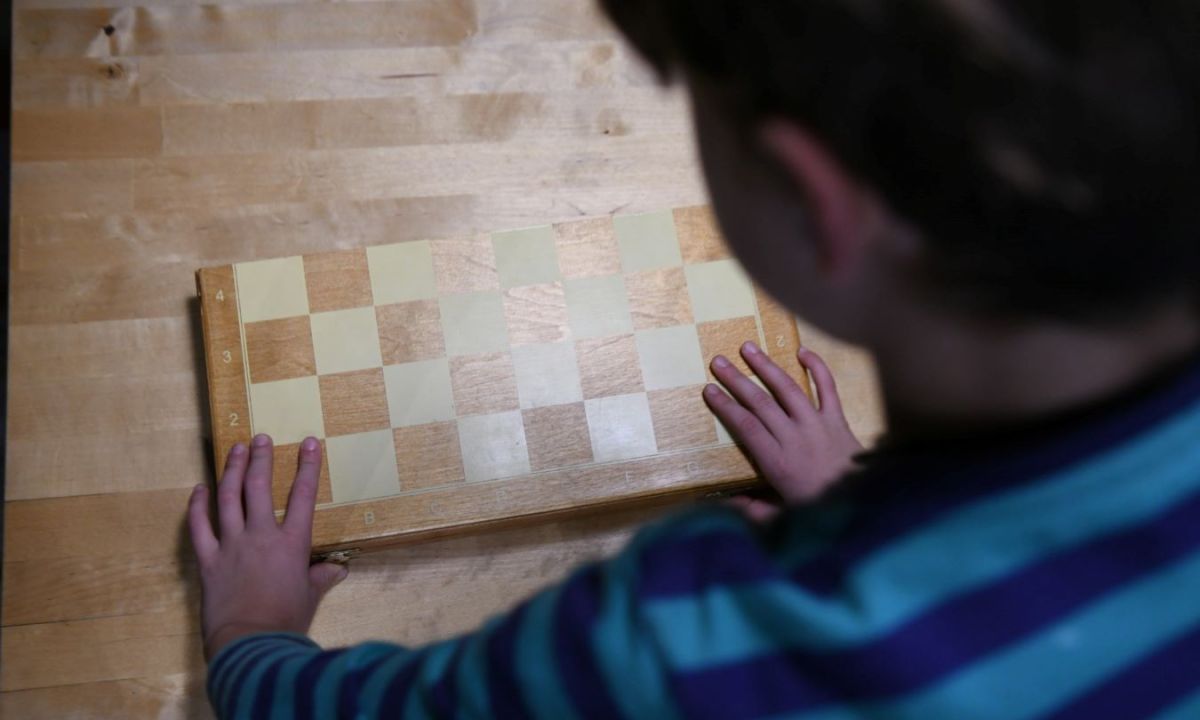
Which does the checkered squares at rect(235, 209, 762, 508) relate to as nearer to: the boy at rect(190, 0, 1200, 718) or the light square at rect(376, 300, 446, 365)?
the light square at rect(376, 300, 446, 365)

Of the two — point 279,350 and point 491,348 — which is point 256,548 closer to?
point 279,350

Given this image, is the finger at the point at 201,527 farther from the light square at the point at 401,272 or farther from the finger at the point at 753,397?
the finger at the point at 753,397

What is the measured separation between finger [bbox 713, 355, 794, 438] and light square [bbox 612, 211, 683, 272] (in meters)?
0.13

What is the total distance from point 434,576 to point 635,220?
46cm

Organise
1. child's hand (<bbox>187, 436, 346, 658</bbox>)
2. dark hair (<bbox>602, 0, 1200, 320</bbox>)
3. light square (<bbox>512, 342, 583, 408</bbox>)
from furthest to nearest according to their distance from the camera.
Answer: light square (<bbox>512, 342, 583, 408</bbox>) < child's hand (<bbox>187, 436, 346, 658</bbox>) < dark hair (<bbox>602, 0, 1200, 320</bbox>)

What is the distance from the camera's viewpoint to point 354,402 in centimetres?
90

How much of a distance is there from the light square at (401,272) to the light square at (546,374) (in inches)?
4.9

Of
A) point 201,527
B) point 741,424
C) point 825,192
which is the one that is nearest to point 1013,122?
point 825,192

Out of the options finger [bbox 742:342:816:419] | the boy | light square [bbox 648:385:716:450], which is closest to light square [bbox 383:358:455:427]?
light square [bbox 648:385:716:450]

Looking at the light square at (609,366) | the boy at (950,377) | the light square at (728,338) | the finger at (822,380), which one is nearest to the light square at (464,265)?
the light square at (609,366)

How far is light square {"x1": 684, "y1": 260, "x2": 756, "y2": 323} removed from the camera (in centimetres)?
96

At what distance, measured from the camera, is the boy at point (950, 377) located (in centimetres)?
36

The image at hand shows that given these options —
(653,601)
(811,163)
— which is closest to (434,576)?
(653,601)

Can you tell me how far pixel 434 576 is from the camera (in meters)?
0.96
